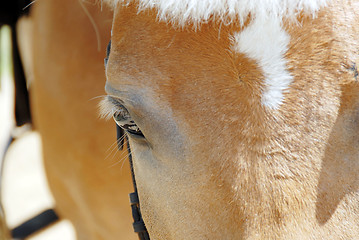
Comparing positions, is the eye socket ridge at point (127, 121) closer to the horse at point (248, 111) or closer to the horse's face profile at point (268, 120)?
the horse at point (248, 111)

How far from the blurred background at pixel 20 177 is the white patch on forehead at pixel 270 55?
2538 mm

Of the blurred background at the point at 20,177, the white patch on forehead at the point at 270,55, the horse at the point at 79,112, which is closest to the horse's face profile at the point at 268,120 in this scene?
the white patch on forehead at the point at 270,55

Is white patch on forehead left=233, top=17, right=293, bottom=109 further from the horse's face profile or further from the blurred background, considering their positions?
the blurred background

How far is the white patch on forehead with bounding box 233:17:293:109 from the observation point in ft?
2.83

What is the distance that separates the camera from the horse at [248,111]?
858 millimetres

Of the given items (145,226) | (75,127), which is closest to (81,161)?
(75,127)

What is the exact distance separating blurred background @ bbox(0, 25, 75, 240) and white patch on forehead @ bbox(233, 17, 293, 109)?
2538mm

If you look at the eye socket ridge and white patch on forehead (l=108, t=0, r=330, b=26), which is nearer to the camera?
white patch on forehead (l=108, t=0, r=330, b=26)

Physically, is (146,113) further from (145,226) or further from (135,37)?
(145,226)

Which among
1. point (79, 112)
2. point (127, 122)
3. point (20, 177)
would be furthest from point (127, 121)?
point (20, 177)

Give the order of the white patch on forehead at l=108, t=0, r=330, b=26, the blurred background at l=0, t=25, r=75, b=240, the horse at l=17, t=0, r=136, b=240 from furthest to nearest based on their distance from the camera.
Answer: the blurred background at l=0, t=25, r=75, b=240 → the horse at l=17, t=0, r=136, b=240 → the white patch on forehead at l=108, t=0, r=330, b=26

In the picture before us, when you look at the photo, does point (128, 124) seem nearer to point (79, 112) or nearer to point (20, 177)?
point (79, 112)

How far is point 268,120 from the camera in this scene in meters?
0.87

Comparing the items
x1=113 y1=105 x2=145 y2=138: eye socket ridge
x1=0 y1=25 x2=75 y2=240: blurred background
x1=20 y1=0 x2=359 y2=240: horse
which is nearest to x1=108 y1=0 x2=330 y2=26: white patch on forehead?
x1=20 y1=0 x2=359 y2=240: horse
